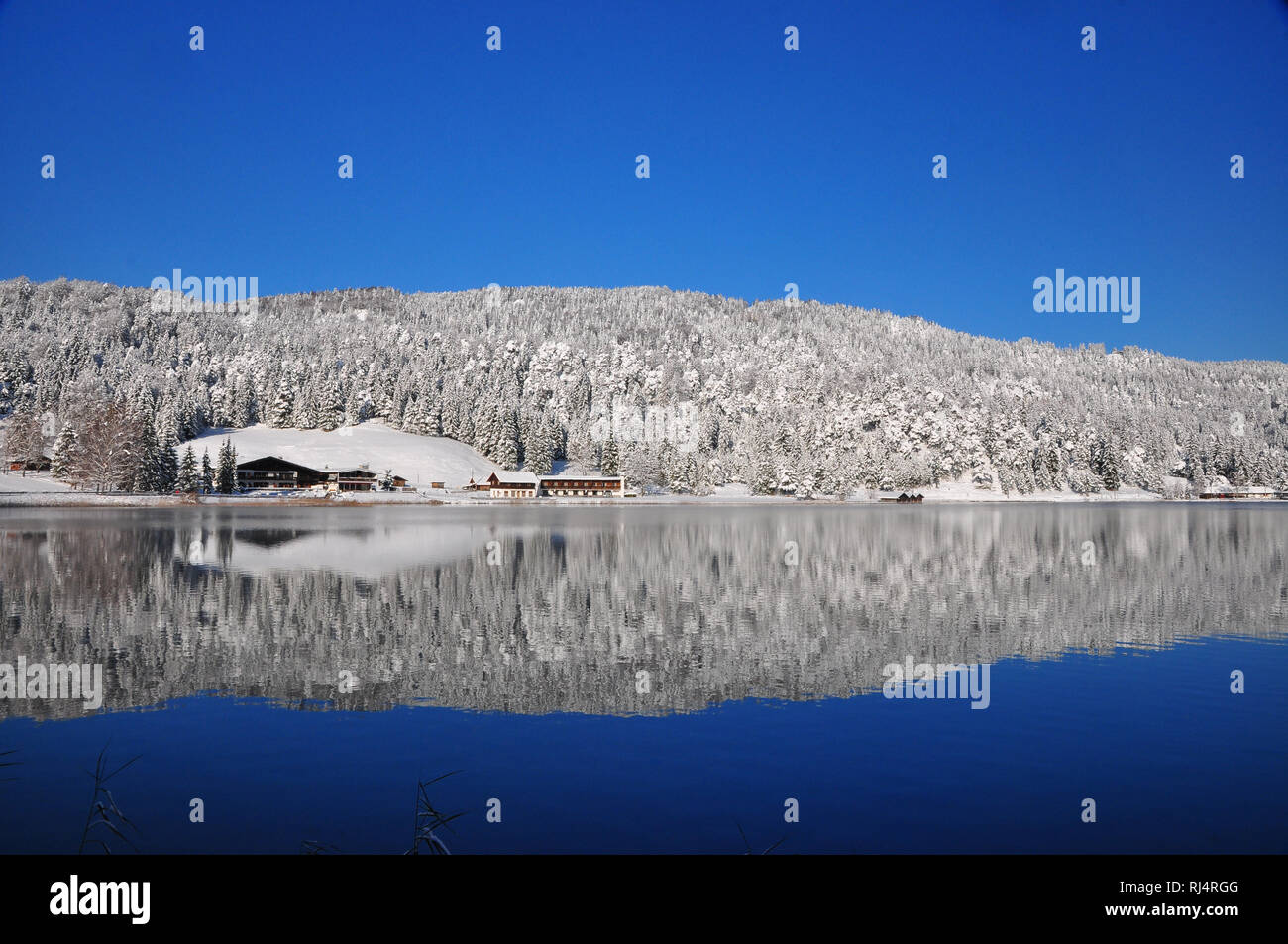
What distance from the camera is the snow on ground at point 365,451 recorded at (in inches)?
5561

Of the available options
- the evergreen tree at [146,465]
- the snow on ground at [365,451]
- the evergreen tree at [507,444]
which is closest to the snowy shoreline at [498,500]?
the evergreen tree at [146,465]

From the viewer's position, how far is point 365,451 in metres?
148

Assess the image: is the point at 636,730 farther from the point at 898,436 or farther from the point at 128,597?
the point at 898,436

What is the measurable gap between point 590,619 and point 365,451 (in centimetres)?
13357

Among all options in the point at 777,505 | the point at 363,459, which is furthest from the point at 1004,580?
the point at 363,459

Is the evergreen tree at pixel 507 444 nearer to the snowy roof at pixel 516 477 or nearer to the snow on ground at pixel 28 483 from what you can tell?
the snowy roof at pixel 516 477

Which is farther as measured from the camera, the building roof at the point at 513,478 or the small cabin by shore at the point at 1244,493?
the small cabin by shore at the point at 1244,493

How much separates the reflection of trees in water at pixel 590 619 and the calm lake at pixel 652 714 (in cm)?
14

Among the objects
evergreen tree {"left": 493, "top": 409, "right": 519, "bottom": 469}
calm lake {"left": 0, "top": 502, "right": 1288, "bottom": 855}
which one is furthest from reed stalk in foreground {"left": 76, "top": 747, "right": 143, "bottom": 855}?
evergreen tree {"left": 493, "top": 409, "right": 519, "bottom": 469}

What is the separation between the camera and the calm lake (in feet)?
31.4

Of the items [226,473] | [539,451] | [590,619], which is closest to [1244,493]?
[539,451]
